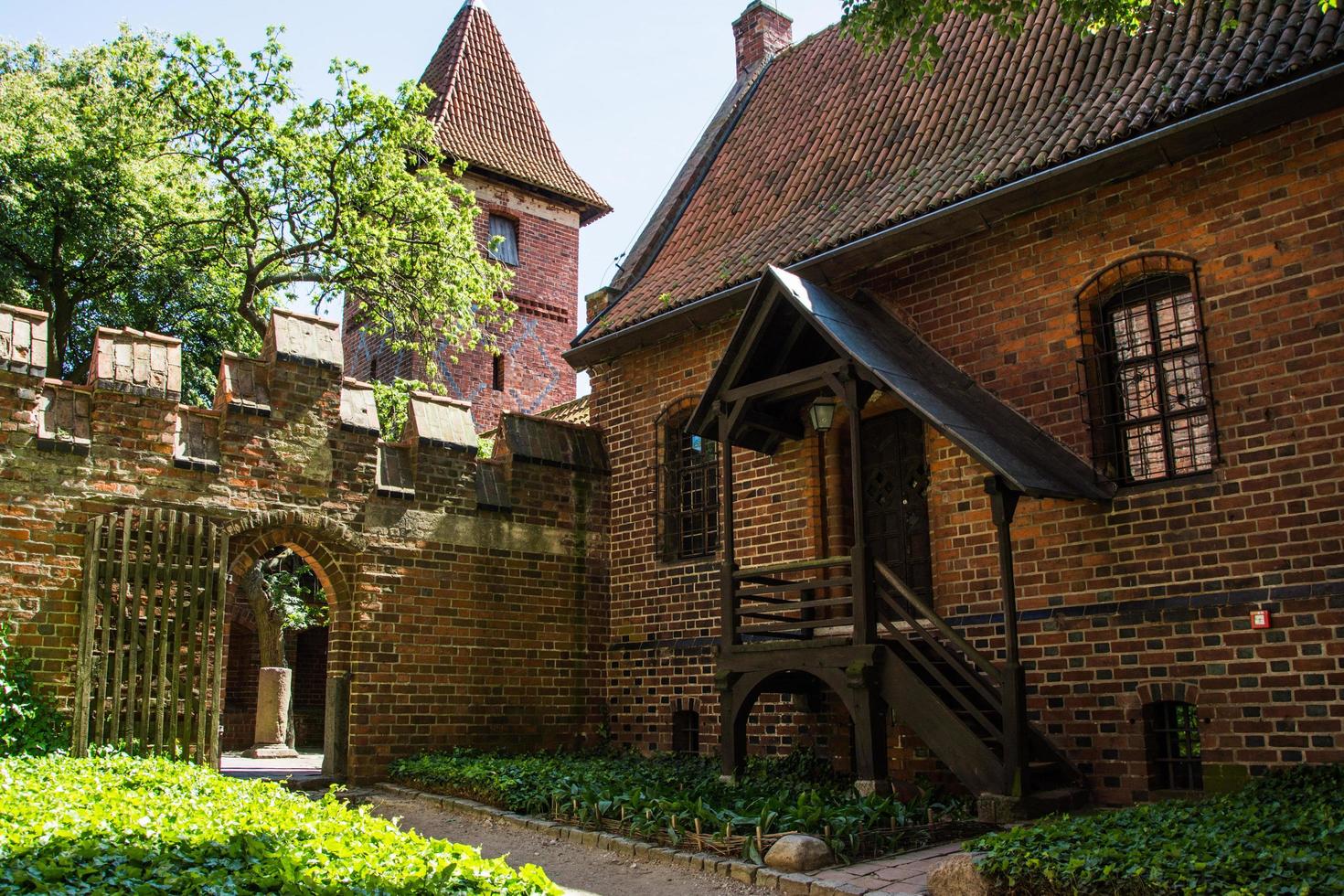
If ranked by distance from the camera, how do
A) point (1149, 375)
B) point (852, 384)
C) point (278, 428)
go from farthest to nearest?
point (278, 428)
point (852, 384)
point (1149, 375)

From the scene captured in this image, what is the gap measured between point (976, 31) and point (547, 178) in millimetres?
14911

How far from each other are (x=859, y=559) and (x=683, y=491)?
14.7 feet

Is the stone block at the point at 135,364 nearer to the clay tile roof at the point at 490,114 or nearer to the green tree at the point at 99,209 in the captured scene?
the green tree at the point at 99,209

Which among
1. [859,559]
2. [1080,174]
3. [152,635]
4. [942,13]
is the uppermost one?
[942,13]

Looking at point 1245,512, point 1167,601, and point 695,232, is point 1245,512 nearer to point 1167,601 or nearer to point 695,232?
point 1167,601

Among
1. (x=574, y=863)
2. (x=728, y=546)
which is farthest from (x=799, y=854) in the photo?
(x=728, y=546)

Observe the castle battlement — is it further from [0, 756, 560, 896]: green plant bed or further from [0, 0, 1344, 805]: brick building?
[0, 756, 560, 896]: green plant bed

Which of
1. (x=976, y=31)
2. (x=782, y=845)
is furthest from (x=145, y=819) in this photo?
(x=976, y=31)

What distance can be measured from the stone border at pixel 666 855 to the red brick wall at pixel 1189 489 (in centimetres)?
344

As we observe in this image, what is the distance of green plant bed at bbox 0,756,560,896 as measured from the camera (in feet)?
15.2

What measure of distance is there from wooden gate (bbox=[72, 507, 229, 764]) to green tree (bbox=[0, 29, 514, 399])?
7.90m

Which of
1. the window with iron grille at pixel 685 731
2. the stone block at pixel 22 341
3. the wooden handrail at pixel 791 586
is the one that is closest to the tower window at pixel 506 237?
the window with iron grille at pixel 685 731

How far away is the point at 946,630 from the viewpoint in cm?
868

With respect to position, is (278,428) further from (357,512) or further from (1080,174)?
(1080,174)
